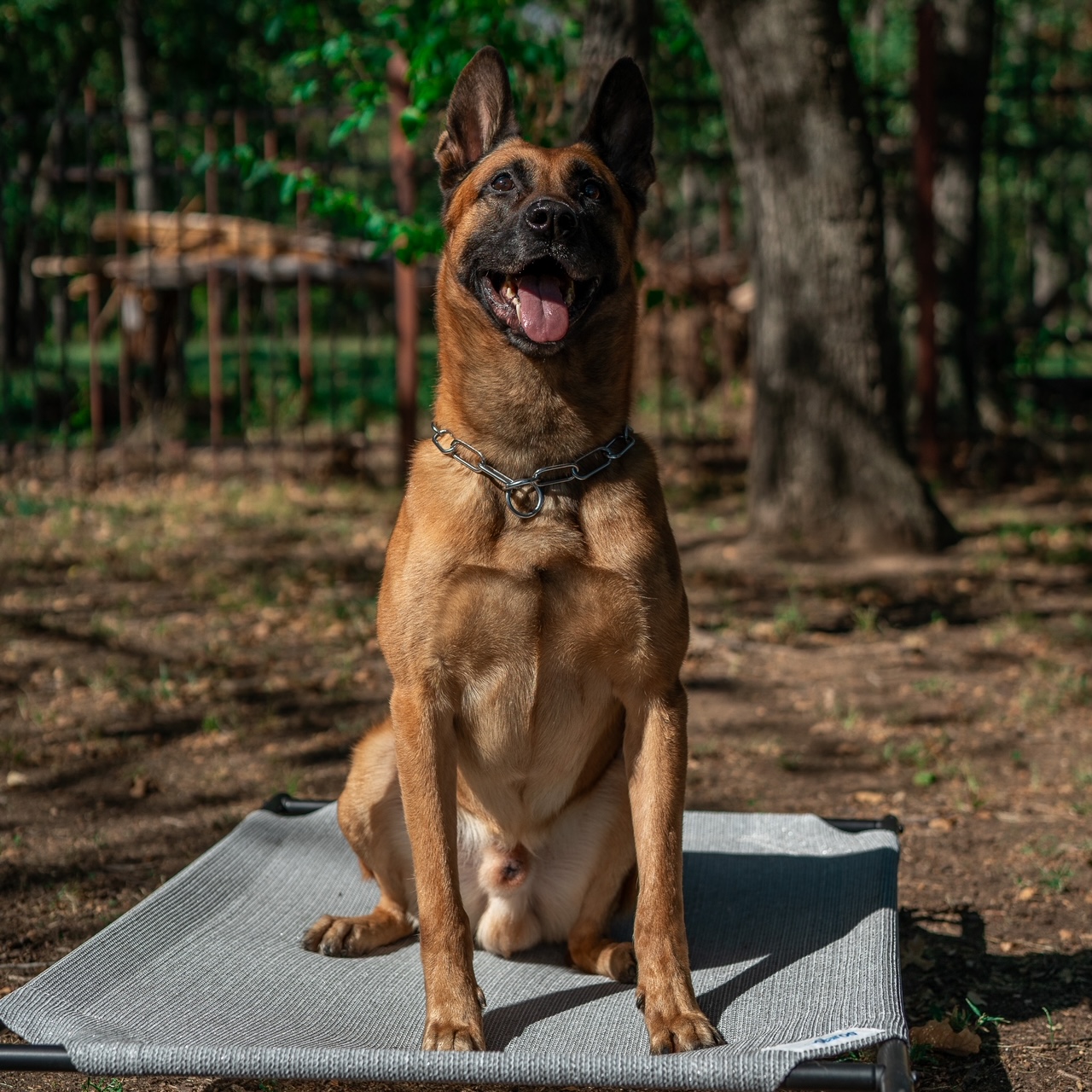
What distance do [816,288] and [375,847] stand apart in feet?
16.2

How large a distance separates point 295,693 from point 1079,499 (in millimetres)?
5902

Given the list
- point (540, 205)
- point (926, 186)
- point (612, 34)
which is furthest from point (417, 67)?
point (926, 186)

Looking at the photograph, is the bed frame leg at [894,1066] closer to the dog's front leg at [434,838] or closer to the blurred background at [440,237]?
the dog's front leg at [434,838]

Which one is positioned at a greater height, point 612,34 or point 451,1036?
point 612,34

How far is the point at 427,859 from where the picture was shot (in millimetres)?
2574

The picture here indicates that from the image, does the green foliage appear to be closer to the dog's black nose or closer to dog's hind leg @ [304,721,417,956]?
the dog's black nose

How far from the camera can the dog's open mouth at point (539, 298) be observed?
8.77ft

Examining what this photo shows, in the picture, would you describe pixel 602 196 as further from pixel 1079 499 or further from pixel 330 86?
pixel 1079 499

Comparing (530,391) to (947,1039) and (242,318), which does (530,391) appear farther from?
(242,318)

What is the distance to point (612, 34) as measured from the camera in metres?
5.58

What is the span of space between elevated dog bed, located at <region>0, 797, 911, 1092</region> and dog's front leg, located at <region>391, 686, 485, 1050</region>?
5.6 inches

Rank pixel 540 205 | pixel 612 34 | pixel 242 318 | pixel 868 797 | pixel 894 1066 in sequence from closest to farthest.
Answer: pixel 894 1066, pixel 540 205, pixel 868 797, pixel 612 34, pixel 242 318

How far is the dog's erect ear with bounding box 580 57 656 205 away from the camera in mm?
2984

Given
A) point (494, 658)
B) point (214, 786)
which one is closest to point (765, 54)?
point (214, 786)
